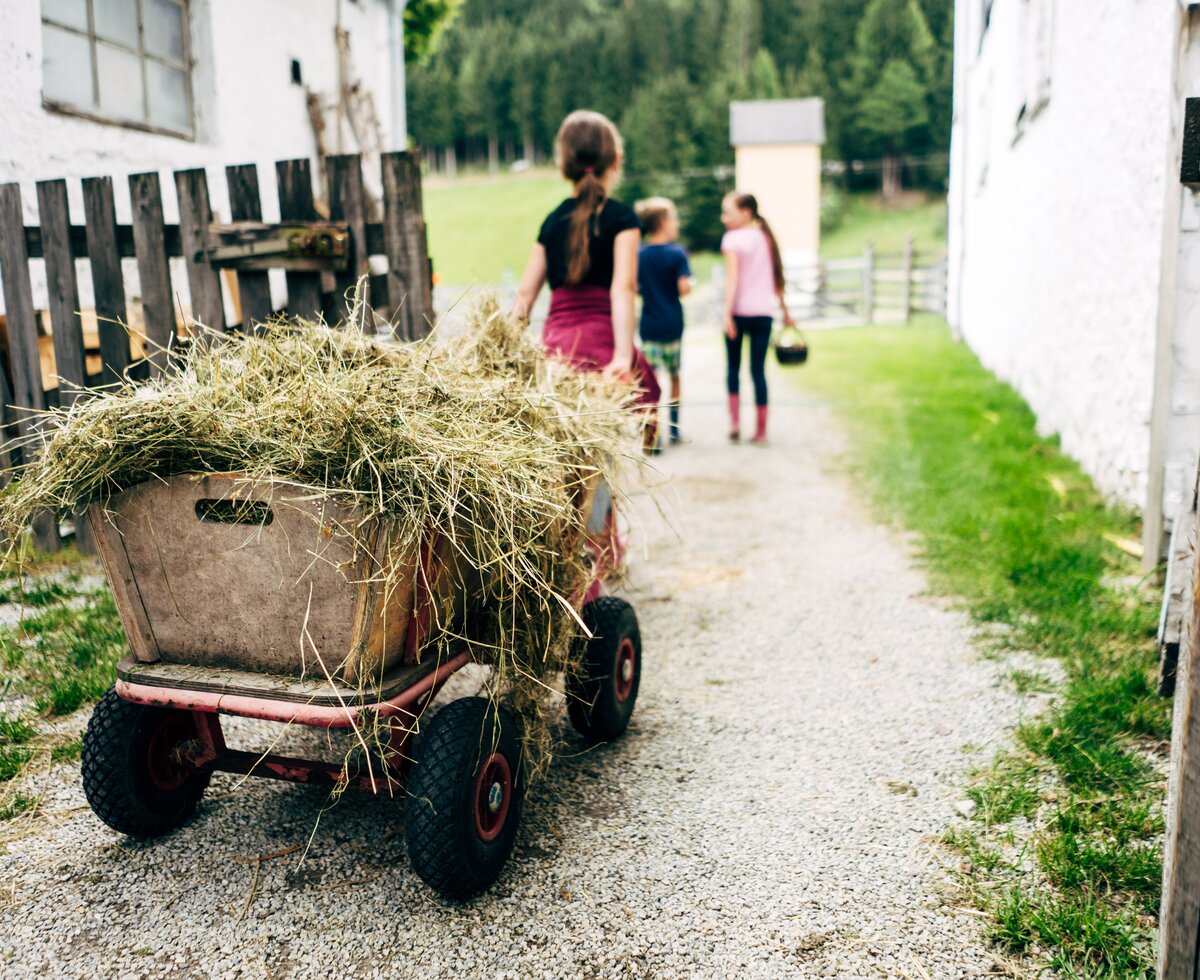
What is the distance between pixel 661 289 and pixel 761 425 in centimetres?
143

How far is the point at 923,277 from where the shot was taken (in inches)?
979

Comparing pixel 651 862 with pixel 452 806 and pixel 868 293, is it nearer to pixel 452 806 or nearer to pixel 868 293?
pixel 452 806

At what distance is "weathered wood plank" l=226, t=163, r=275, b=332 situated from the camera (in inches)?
163

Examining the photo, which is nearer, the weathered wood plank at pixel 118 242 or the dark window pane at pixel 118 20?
the weathered wood plank at pixel 118 242

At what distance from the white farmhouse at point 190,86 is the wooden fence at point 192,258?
107 cm

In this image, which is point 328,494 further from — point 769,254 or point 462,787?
point 769,254

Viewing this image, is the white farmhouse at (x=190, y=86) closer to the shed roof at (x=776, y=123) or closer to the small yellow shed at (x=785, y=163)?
the small yellow shed at (x=785, y=163)

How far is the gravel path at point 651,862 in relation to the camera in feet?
6.79

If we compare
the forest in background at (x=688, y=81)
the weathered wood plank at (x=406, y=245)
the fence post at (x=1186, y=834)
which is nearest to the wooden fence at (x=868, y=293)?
the weathered wood plank at (x=406, y=245)

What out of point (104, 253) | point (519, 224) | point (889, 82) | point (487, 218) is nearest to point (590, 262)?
point (104, 253)

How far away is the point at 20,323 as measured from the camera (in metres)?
4.60

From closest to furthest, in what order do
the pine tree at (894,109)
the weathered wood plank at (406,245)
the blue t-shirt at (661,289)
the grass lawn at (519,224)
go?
the weathered wood plank at (406,245) < the blue t-shirt at (661,289) < the grass lawn at (519,224) < the pine tree at (894,109)

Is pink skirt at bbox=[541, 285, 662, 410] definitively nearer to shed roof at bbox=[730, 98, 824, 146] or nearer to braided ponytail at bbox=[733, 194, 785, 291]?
braided ponytail at bbox=[733, 194, 785, 291]

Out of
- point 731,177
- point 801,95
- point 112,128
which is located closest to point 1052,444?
point 112,128
